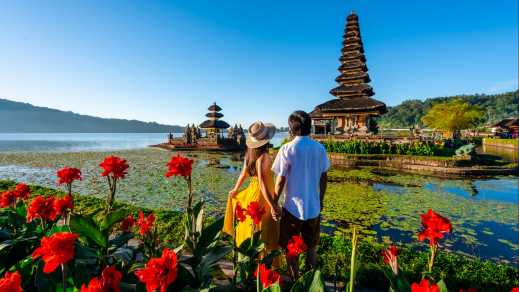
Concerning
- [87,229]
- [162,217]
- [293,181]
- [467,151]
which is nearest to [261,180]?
[293,181]

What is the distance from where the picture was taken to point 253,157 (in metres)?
2.83

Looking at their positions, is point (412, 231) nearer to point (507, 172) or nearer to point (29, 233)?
point (29, 233)

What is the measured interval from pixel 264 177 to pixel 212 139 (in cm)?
2846

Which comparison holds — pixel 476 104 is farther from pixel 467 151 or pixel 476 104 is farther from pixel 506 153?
pixel 467 151

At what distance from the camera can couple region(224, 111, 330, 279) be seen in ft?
8.32

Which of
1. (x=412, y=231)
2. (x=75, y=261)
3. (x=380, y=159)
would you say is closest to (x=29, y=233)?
(x=75, y=261)

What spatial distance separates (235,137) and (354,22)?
18.8 m

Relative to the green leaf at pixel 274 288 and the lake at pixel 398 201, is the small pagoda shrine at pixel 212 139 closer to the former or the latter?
the lake at pixel 398 201

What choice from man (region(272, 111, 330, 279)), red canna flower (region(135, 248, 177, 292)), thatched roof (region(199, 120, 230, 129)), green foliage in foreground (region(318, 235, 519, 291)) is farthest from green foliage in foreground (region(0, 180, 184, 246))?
thatched roof (region(199, 120, 230, 129))

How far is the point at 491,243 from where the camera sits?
4992mm

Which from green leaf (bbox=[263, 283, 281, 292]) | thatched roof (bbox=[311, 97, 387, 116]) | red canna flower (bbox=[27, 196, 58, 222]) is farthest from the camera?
thatched roof (bbox=[311, 97, 387, 116])

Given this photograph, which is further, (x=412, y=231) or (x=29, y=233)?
(x=412, y=231)

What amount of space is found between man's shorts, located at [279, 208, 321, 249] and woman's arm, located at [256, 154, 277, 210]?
7.0 inches

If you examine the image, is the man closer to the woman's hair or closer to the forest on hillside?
the woman's hair
